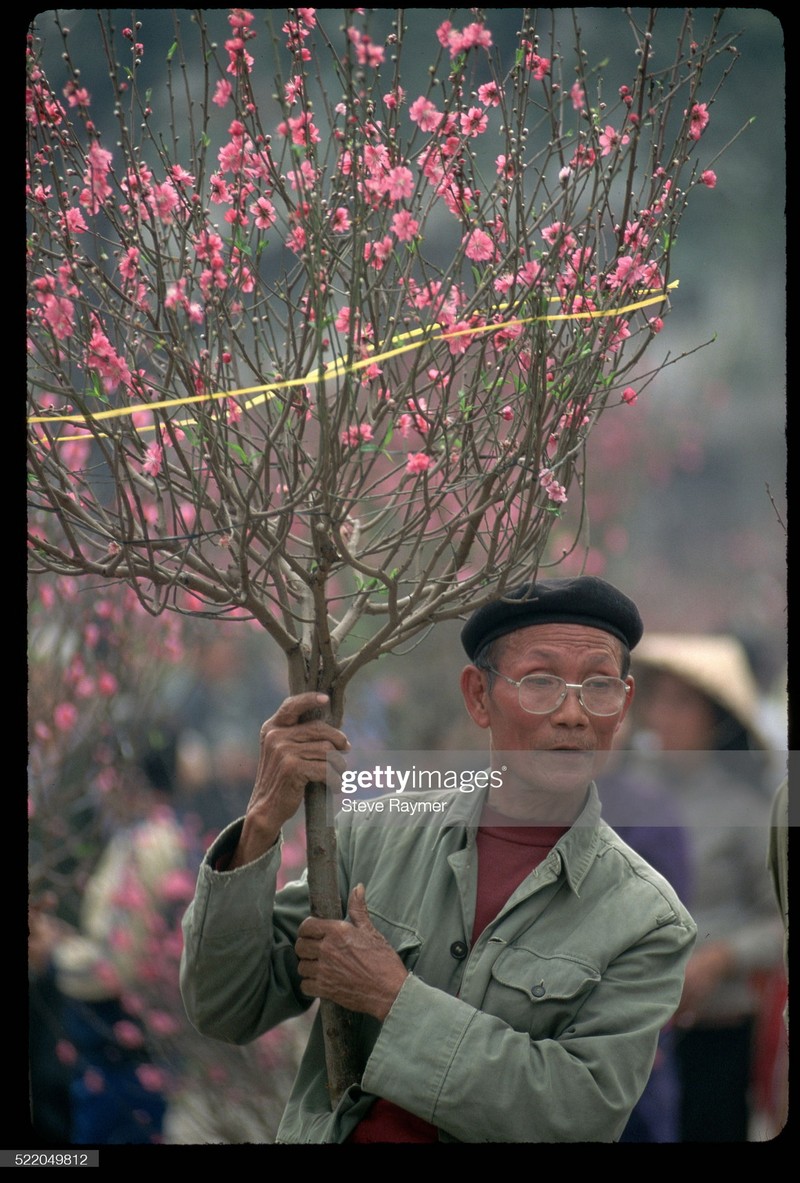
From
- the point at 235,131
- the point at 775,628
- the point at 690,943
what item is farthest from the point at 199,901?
the point at 235,131

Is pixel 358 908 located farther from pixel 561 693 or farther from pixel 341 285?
pixel 341 285

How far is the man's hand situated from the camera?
94.4 inches

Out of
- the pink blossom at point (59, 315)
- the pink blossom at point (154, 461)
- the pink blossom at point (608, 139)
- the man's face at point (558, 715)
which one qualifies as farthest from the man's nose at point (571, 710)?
the pink blossom at point (59, 315)

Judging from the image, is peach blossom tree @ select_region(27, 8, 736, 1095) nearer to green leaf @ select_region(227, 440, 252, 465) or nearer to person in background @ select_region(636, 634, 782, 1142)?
green leaf @ select_region(227, 440, 252, 465)

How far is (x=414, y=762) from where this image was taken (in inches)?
102

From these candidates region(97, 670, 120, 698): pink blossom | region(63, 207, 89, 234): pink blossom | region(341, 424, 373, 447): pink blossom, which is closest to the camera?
region(341, 424, 373, 447): pink blossom

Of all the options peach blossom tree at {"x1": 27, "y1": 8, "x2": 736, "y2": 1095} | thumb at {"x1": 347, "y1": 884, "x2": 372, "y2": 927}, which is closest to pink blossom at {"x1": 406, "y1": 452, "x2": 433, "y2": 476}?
peach blossom tree at {"x1": 27, "y1": 8, "x2": 736, "y2": 1095}

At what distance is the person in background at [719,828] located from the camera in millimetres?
2607

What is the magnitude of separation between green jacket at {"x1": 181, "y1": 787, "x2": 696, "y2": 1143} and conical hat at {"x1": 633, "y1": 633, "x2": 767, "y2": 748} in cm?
29

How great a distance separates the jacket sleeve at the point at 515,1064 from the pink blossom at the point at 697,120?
4.77 ft

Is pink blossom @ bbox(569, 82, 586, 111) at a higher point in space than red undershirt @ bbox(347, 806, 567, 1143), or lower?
higher

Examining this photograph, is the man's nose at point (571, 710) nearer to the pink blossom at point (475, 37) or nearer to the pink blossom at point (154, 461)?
the pink blossom at point (154, 461)

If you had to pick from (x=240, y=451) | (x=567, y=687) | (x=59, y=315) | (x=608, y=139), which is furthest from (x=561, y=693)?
(x=59, y=315)

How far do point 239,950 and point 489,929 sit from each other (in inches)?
17.1
